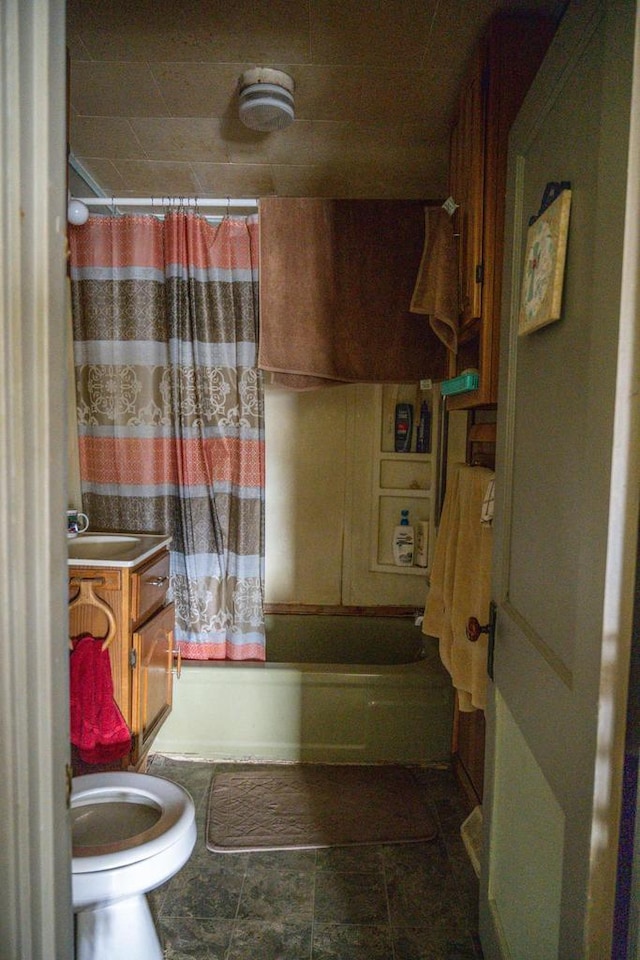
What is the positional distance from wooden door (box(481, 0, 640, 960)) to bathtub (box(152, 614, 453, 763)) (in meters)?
1.02

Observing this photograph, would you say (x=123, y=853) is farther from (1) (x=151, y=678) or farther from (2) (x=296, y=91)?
(2) (x=296, y=91)

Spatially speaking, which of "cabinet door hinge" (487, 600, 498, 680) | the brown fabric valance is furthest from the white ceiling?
"cabinet door hinge" (487, 600, 498, 680)

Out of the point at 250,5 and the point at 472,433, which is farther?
the point at 472,433

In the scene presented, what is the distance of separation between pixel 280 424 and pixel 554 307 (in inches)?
84.4

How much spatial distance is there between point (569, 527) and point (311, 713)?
5.84 ft

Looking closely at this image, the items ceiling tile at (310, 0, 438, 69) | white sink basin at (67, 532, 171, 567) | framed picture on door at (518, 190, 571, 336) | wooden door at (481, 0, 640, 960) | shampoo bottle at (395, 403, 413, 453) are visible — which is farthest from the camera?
shampoo bottle at (395, 403, 413, 453)

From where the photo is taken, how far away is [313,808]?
84.0 inches

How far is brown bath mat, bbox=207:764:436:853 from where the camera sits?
197 cm

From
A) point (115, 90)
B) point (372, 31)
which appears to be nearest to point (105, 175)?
point (115, 90)

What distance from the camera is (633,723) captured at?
75 centimetres

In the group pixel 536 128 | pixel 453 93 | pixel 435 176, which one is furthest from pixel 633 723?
pixel 435 176

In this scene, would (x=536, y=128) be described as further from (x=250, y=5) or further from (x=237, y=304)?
(x=237, y=304)

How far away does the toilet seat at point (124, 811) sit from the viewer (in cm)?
125

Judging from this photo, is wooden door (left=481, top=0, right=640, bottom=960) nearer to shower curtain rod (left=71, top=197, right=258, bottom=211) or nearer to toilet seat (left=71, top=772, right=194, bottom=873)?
toilet seat (left=71, top=772, right=194, bottom=873)
